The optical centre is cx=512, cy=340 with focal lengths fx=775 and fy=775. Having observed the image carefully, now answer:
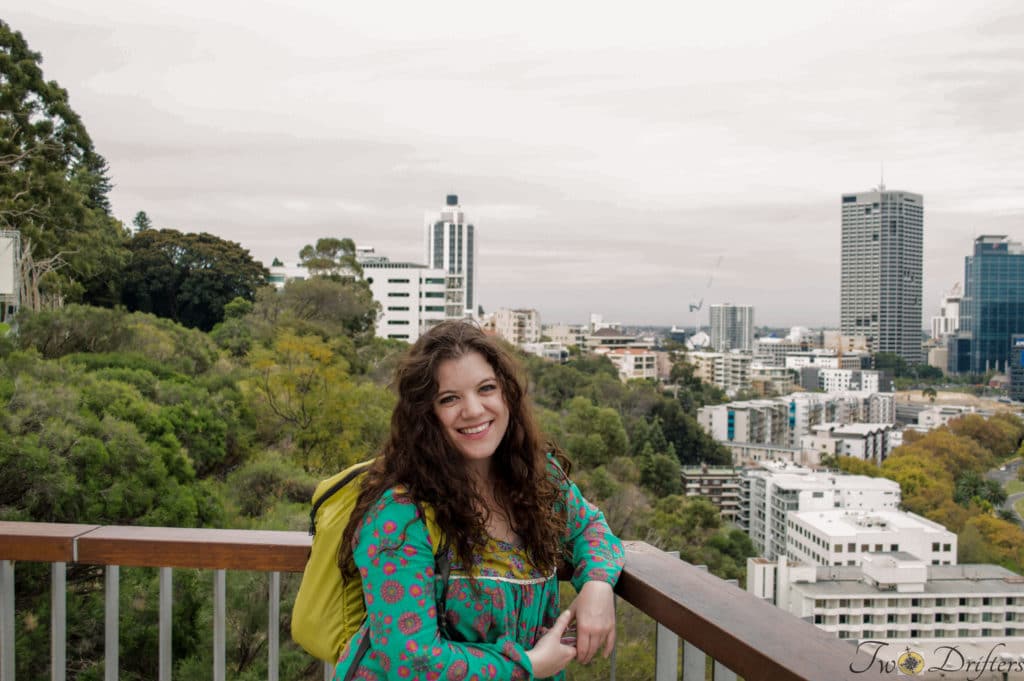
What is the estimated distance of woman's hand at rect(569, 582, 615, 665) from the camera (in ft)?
3.63

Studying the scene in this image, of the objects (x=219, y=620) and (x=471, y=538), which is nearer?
(x=471, y=538)

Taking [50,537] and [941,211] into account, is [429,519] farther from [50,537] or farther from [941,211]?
[941,211]

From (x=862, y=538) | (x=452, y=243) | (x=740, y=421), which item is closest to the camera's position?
(x=862, y=538)

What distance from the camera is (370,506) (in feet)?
3.44

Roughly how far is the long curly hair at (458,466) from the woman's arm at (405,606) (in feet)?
0.13

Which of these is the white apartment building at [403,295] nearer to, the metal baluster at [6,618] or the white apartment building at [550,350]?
the white apartment building at [550,350]

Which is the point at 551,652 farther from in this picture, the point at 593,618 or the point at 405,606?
the point at 405,606

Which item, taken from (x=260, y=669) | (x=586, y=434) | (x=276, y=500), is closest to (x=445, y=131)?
(x=586, y=434)

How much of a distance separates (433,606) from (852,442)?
45.4 m

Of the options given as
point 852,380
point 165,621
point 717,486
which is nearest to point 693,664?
point 165,621

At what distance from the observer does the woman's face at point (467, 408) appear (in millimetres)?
1184

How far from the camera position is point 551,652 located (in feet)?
3.56

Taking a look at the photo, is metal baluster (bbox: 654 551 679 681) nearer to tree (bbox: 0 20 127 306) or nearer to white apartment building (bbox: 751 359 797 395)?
tree (bbox: 0 20 127 306)

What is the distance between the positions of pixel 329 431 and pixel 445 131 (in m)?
36.4
